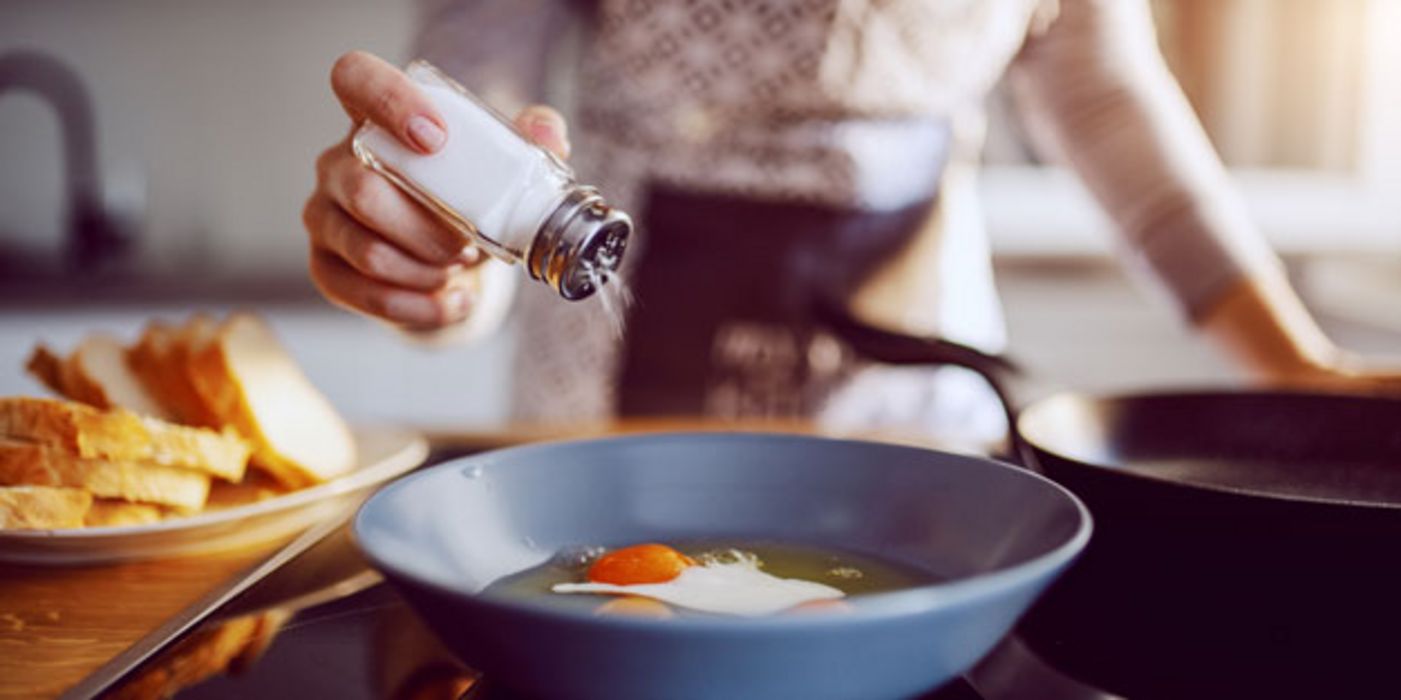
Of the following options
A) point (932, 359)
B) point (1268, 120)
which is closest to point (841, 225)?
point (932, 359)

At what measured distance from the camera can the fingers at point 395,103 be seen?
61 cm

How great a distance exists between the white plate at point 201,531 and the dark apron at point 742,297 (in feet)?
1.53

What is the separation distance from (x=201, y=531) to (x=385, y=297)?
0.55 ft

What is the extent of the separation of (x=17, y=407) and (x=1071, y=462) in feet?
1.84

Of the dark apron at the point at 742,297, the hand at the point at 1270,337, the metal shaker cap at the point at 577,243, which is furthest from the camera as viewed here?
the dark apron at the point at 742,297

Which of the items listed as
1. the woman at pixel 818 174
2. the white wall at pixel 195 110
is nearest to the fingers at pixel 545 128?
the woman at pixel 818 174

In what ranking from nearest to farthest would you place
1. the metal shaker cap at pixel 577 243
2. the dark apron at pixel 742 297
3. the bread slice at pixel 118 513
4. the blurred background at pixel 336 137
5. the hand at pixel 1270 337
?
the metal shaker cap at pixel 577 243, the bread slice at pixel 118 513, the hand at pixel 1270 337, the dark apron at pixel 742 297, the blurred background at pixel 336 137

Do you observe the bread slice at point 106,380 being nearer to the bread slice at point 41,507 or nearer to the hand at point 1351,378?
the bread slice at point 41,507

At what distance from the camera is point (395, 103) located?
61 centimetres

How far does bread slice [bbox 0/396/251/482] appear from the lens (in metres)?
0.68

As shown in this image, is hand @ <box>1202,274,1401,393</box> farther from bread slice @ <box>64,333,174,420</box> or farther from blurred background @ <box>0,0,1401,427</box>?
blurred background @ <box>0,0,1401,427</box>

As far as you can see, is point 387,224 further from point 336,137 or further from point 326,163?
point 336,137

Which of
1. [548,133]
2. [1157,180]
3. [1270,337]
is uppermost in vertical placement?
[548,133]

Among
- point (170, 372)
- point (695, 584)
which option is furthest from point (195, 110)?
point (695, 584)
